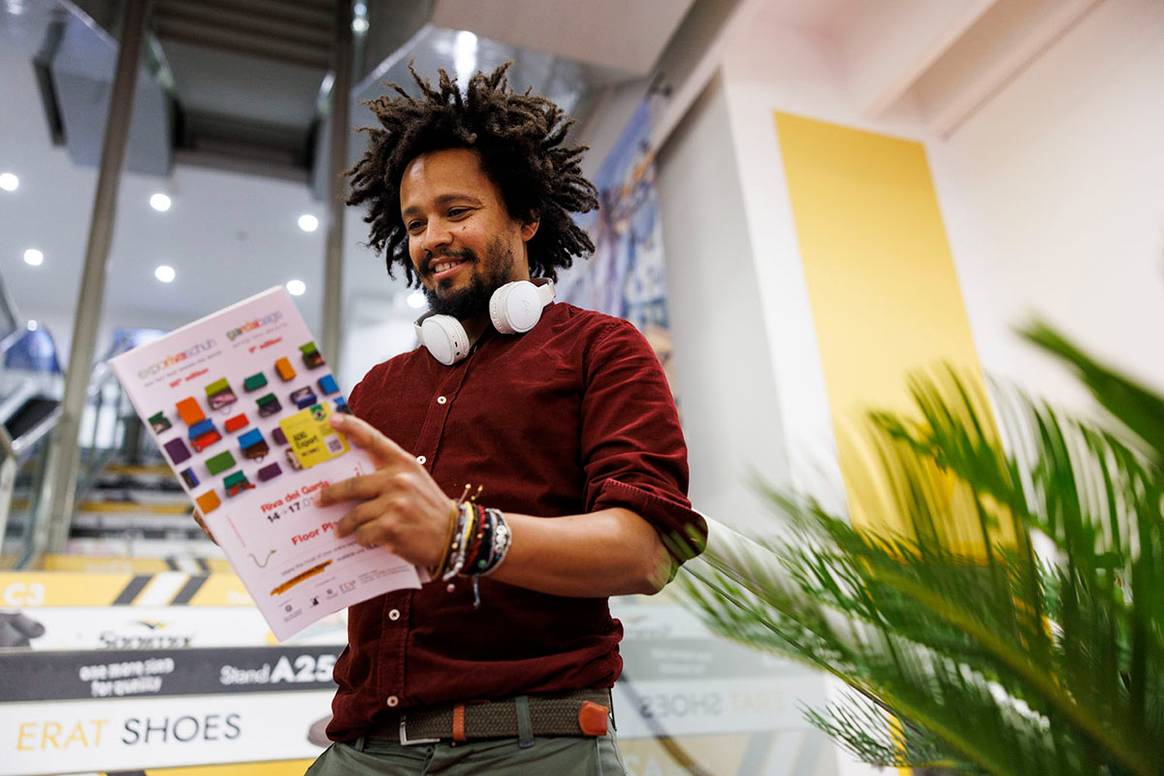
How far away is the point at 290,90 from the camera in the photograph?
6.32 meters

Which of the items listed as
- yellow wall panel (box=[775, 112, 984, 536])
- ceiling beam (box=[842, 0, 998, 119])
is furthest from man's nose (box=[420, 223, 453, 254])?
ceiling beam (box=[842, 0, 998, 119])

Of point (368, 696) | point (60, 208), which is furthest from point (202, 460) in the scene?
point (60, 208)

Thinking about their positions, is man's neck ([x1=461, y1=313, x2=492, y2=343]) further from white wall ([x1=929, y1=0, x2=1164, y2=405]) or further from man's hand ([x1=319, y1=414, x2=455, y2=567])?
white wall ([x1=929, y1=0, x2=1164, y2=405])

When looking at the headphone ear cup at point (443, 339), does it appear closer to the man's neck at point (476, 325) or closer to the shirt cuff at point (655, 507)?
the man's neck at point (476, 325)

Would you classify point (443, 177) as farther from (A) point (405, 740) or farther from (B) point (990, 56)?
(B) point (990, 56)

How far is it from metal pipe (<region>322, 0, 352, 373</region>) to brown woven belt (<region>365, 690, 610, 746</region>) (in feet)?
13.0

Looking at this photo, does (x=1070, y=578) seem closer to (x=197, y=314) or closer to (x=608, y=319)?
(x=608, y=319)

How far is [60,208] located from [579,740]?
24.2ft

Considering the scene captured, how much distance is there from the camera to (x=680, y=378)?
4.43 meters

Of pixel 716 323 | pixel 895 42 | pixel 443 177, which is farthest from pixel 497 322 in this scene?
pixel 895 42

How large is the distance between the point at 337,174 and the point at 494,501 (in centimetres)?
502

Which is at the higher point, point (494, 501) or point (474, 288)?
point (474, 288)

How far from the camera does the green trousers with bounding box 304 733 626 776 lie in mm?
883

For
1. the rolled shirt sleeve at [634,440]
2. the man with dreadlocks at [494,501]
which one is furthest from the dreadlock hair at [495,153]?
the rolled shirt sleeve at [634,440]
